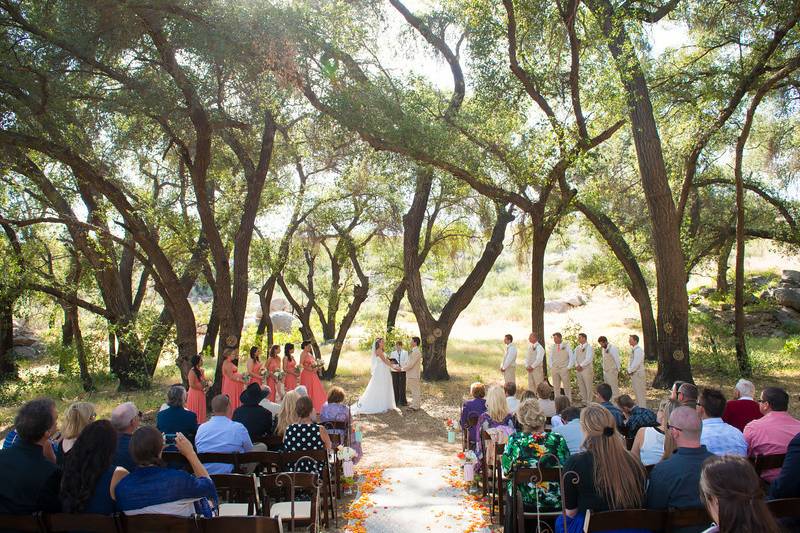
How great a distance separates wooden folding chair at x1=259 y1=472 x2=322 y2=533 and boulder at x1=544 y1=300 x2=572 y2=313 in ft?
139

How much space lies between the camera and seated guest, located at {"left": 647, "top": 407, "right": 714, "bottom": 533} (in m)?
3.85

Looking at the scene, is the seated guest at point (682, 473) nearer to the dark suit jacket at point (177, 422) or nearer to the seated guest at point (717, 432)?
the seated guest at point (717, 432)

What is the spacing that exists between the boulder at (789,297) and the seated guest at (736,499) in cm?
2622

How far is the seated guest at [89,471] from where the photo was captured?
3.86m

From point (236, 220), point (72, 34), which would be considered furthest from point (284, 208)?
point (72, 34)

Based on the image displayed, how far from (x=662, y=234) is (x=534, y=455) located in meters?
11.2

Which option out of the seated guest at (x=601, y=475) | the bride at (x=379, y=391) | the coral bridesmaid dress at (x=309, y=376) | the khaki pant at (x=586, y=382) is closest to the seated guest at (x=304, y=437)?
the seated guest at (x=601, y=475)

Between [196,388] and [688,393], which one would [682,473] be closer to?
[688,393]

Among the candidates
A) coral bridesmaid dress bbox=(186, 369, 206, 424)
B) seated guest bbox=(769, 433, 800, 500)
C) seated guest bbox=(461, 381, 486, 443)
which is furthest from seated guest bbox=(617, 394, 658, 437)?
coral bridesmaid dress bbox=(186, 369, 206, 424)

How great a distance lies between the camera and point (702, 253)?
2030 cm

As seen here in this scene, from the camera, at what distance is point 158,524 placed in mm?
3814

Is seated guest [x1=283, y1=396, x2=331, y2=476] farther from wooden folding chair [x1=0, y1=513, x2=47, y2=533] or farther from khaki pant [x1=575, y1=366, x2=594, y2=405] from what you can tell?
khaki pant [x1=575, y1=366, x2=594, y2=405]

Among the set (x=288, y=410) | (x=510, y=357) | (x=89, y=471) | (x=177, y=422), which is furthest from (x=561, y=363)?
(x=89, y=471)

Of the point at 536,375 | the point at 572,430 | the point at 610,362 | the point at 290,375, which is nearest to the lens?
the point at 572,430
